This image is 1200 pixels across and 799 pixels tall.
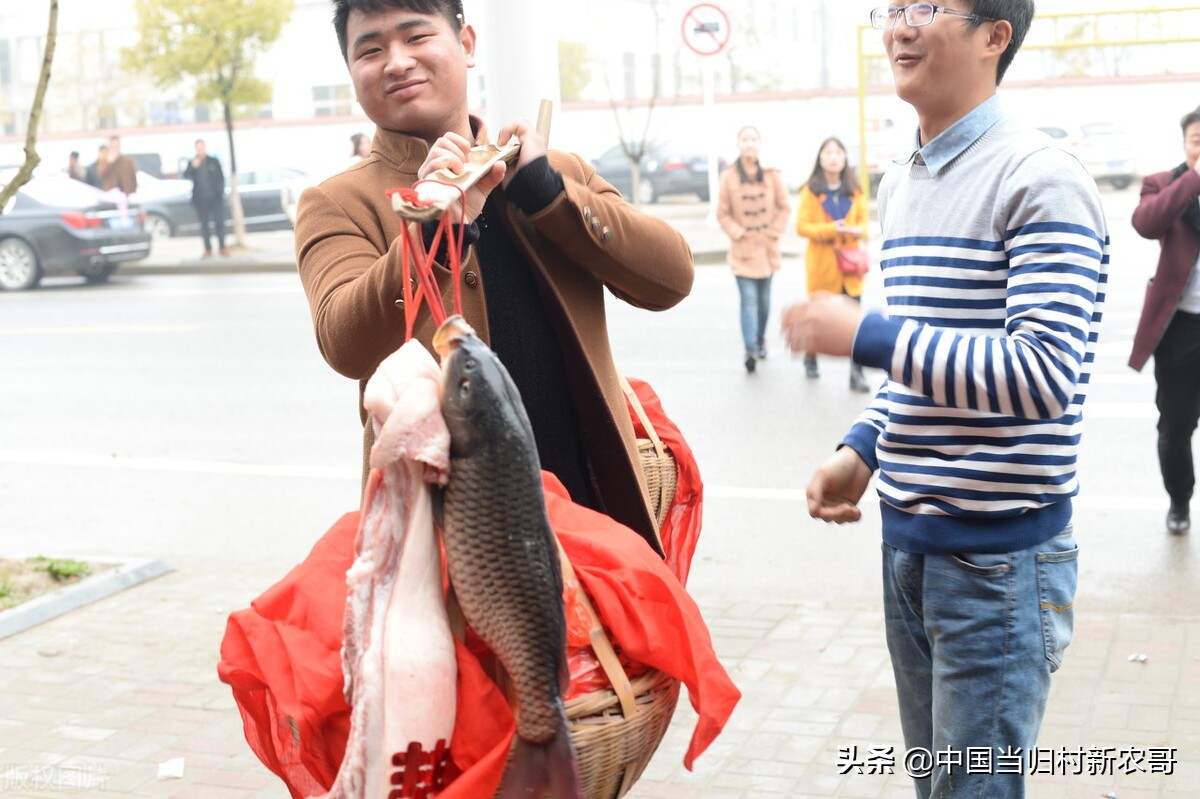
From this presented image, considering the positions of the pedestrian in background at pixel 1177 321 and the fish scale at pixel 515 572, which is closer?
the fish scale at pixel 515 572

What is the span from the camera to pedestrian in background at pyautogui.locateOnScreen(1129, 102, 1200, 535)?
6.14 m

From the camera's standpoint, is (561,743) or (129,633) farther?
(129,633)

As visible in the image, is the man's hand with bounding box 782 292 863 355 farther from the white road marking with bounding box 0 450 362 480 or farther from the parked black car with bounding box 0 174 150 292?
the parked black car with bounding box 0 174 150 292

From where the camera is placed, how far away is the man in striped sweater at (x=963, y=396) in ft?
7.31

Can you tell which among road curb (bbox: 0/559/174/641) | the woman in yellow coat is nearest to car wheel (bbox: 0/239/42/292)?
the woman in yellow coat

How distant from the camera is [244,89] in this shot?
24.4 m

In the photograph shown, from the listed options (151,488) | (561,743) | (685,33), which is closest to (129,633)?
(151,488)

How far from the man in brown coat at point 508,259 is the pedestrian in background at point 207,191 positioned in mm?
21705

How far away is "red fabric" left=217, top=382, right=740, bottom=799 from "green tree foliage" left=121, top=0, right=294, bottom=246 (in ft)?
75.2

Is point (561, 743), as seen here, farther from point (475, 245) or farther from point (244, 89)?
point (244, 89)

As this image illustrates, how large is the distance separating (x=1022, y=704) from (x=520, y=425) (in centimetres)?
110

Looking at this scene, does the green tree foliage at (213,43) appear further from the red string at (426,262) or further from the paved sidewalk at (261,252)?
the red string at (426,262)

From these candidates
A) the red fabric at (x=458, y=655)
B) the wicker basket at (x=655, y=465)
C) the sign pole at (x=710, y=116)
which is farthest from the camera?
→ the sign pole at (x=710, y=116)

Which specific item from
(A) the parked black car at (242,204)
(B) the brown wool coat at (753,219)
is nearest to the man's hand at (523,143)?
(B) the brown wool coat at (753,219)
